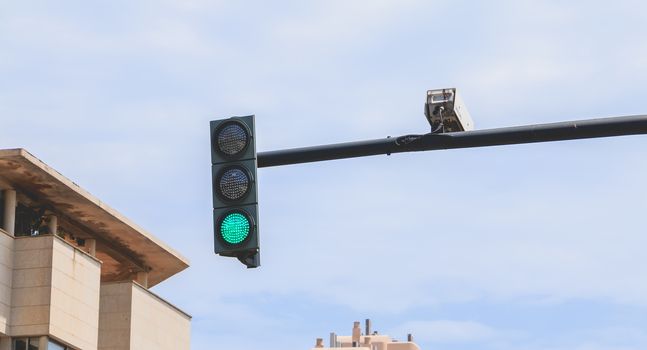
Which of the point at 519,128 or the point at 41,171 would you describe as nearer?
the point at 519,128

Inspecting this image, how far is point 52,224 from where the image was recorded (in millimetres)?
43750

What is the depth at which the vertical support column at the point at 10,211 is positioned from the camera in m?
41.4

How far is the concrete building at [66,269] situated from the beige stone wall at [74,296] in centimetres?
3

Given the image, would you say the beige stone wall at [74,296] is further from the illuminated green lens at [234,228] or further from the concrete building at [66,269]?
the illuminated green lens at [234,228]

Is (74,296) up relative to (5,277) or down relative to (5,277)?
down

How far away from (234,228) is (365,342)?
360ft

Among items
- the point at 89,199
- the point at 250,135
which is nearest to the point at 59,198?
the point at 89,199

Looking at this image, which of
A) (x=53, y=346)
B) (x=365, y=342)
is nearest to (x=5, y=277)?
(x=53, y=346)

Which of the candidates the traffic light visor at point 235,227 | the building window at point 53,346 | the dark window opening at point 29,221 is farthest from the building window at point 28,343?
the traffic light visor at point 235,227

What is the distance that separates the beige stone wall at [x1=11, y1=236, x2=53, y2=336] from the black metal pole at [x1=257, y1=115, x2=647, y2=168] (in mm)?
30761

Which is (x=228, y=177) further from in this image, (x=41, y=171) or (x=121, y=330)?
(x=121, y=330)

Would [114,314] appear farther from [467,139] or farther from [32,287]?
[467,139]

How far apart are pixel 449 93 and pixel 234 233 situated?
214 cm

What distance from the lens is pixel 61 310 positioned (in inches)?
1628
